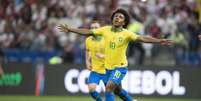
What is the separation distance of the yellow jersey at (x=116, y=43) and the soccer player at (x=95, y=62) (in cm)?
137

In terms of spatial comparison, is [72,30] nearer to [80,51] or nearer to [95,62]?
[95,62]

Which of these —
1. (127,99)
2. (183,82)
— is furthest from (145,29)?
(127,99)

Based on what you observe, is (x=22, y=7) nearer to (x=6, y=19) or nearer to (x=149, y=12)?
(x=6, y=19)

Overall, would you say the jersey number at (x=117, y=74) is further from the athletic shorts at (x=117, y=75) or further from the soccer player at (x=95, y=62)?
the soccer player at (x=95, y=62)

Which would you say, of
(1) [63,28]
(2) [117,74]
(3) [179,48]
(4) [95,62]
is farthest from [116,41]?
(3) [179,48]

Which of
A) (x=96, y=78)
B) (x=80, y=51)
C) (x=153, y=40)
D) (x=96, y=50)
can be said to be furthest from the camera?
(x=80, y=51)

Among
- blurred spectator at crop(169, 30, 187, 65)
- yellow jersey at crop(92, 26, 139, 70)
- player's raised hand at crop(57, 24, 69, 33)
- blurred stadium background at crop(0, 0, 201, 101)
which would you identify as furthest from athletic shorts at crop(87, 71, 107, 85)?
blurred spectator at crop(169, 30, 187, 65)

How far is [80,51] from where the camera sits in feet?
85.8

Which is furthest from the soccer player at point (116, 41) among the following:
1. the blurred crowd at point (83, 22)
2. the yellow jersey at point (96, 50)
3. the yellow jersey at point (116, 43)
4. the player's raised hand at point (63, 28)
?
the blurred crowd at point (83, 22)

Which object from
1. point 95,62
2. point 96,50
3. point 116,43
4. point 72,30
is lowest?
point 95,62

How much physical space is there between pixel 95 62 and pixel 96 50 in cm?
45

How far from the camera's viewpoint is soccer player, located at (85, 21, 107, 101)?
17.4 metres

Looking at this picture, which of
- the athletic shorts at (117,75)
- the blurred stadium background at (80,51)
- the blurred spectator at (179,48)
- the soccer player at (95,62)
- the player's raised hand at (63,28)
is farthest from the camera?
the blurred spectator at (179,48)

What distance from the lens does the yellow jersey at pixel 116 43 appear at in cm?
1589
